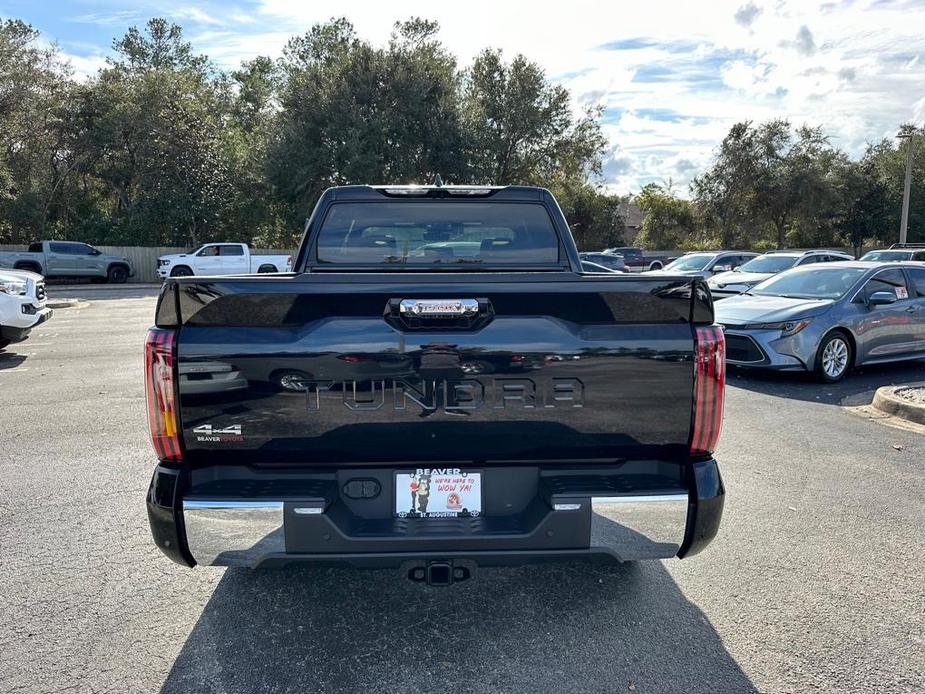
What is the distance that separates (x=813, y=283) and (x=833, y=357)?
4.53 feet

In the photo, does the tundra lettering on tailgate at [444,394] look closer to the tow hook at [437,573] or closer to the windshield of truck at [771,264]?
the tow hook at [437,573]

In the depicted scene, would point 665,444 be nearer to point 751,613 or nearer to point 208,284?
point 751,613

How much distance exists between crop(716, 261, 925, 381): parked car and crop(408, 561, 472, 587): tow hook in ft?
23.6

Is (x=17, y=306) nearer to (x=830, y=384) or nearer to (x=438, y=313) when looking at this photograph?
(x=438, y=313)

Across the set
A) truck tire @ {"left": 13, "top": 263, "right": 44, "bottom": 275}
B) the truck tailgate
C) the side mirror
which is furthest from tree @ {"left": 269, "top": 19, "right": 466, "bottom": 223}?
the truck tailgate

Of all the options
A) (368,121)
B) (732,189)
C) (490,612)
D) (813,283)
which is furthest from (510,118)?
(490,612)

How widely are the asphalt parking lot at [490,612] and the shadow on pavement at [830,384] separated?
3246 mm

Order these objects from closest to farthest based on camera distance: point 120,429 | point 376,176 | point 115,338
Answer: point 120,429, point 115,338, point 376,176

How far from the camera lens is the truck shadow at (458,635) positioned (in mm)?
2701

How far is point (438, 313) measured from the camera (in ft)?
8.50

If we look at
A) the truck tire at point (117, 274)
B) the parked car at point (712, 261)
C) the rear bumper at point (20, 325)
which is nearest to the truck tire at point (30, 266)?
the truck tire at point (117, 274)

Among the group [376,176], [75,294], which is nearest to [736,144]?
[376,176]

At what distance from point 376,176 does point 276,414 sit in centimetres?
3023

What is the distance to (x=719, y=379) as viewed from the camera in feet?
8.71
